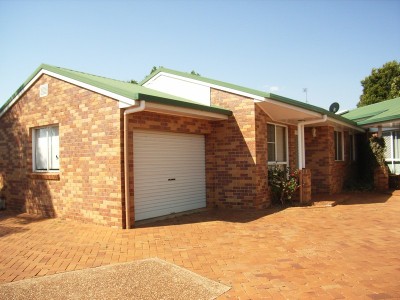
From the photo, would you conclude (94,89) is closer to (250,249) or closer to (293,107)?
(250,249)

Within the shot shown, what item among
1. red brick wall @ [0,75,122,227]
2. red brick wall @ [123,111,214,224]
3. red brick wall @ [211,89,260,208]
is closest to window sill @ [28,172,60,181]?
red brick wall @ [0,75,122,227]

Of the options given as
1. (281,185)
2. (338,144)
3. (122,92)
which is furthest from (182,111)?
(338,144)

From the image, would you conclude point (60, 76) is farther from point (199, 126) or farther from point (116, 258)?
point (116, 258)

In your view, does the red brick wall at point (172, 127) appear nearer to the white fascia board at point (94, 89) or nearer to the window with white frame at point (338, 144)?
the white fascia board at point (94, 89)

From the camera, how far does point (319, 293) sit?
3.69 meters

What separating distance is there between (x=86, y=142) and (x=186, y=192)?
120 inches

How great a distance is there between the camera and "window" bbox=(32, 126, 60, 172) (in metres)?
8.77

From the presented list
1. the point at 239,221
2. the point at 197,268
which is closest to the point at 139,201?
the point at 239,221

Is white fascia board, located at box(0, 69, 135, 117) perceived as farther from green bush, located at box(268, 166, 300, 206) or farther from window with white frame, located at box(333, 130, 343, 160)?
window with white frame, located at box(333, 130, 343, 160)

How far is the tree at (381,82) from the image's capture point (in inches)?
1232

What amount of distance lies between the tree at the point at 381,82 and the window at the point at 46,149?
30.9 m

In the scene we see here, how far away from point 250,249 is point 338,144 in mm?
10550

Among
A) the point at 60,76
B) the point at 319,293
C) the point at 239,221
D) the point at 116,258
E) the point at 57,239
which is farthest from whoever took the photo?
the point at 60,76

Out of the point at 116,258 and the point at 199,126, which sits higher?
the point at 199,126
